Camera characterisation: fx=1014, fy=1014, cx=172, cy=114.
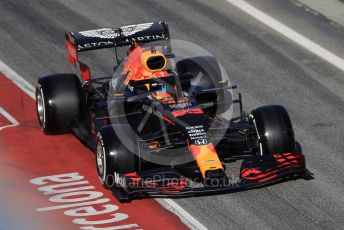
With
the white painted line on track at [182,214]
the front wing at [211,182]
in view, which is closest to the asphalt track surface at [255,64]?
the white painted line on track at [182,214]

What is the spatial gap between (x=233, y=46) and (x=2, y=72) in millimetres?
5295

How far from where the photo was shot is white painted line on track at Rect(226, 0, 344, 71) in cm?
2266

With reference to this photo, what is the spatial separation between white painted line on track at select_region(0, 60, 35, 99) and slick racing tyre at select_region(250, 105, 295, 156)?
234 inches

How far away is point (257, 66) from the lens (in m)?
22.1

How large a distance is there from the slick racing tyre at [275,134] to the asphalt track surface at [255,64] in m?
0.58

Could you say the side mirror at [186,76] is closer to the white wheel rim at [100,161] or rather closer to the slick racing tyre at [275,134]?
the slick racing tyre at [275,134]

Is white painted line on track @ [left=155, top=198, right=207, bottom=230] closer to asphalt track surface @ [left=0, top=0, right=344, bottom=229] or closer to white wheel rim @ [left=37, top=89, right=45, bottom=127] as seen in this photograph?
asphalt track surface @ [left=0, top=0, right=344, bottom=229]

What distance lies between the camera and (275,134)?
52.5 feet

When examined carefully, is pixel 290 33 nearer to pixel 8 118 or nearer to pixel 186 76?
pixel 186 76

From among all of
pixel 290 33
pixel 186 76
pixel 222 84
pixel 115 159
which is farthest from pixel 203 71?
pixel 290 33

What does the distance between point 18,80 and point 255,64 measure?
514 centimetres

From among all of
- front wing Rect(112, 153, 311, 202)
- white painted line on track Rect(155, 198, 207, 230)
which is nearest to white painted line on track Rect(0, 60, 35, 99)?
white painted line on track Rect(155, 198, 207, 230)

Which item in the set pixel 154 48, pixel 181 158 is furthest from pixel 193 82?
pixel 181 158

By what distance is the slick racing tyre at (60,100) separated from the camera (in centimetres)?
1766
